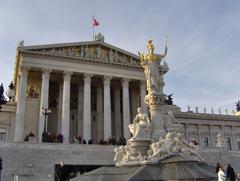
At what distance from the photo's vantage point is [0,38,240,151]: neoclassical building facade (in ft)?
122

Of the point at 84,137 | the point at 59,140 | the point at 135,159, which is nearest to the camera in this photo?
the point at 135,159

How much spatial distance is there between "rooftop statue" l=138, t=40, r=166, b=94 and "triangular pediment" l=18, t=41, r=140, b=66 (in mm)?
23868

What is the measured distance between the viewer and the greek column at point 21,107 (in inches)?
1342

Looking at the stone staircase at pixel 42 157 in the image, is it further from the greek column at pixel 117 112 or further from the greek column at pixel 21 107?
the greek column at pixel 117 112

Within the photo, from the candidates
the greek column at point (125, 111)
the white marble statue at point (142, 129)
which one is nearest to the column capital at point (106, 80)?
the greek column at point (125, 111)

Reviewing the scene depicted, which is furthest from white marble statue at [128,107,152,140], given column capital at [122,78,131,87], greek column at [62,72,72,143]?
column capital at [122,78,131,87]

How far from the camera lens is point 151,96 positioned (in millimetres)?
16219

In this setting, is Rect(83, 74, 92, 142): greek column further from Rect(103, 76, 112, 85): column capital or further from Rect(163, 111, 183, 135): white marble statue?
Rect(163, 111, 183, 135): white marble statue

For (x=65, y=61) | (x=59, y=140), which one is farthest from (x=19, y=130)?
(x=65, y=61)

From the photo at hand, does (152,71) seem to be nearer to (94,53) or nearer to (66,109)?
(66,109)

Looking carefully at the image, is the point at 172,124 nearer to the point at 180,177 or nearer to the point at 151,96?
the point at 151,96

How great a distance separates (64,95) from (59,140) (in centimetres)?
758

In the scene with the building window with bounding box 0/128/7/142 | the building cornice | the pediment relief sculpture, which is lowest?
the building window with bounding box 0/128/7/142

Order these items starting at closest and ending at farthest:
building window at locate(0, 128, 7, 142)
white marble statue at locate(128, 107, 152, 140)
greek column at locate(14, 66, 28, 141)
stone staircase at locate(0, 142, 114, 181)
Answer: white marble statue at locate(128, 107, 152, 140) → stone staircase at locate(0, 142, 114, 181) → greek column at locate(14, 66, 28, 141) → building window at locate(0, 128, 7, 142)
